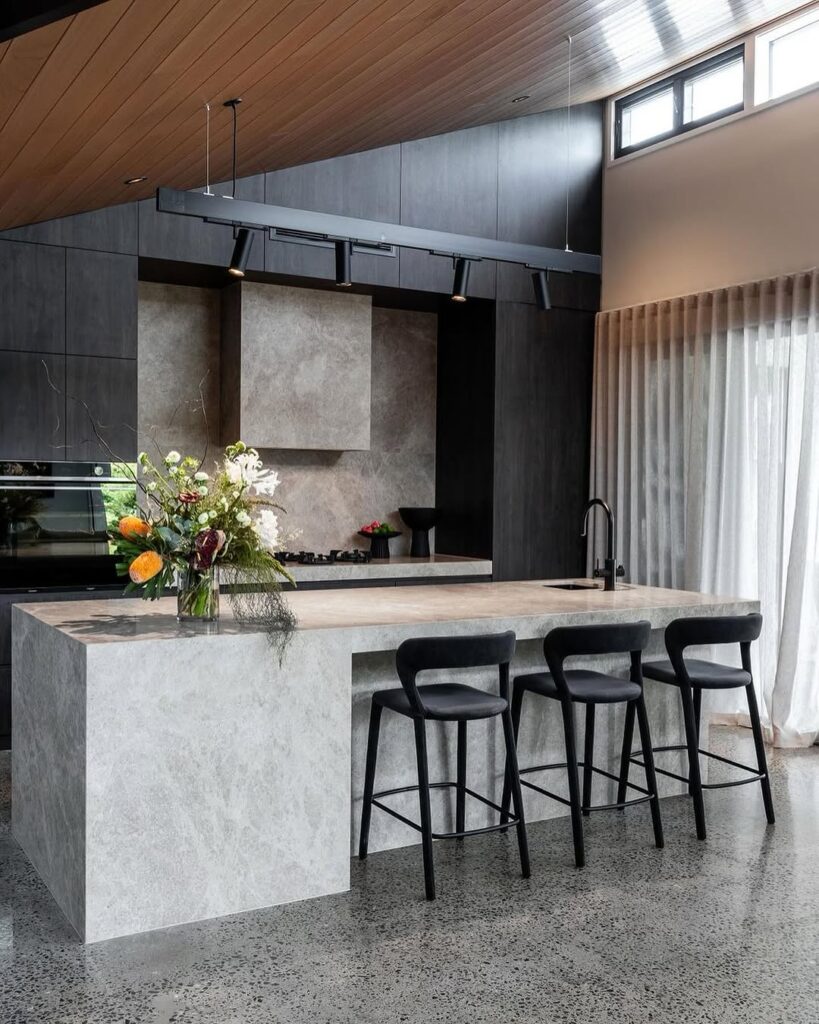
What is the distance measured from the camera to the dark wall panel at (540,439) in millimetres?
6875

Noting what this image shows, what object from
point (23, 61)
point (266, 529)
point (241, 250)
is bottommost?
point (266, 529)

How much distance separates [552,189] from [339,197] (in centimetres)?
165

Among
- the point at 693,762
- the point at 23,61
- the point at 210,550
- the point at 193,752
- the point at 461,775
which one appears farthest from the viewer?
the point at 693,762

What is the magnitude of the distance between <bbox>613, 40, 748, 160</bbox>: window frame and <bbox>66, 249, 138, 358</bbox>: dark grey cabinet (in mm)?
3565

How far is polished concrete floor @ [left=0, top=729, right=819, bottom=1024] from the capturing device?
2.74 meters

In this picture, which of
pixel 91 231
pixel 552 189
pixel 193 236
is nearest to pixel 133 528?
pixel 91 231

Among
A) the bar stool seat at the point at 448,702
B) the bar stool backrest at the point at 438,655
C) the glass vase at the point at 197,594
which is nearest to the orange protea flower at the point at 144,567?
the glass vase at the point at 197,594

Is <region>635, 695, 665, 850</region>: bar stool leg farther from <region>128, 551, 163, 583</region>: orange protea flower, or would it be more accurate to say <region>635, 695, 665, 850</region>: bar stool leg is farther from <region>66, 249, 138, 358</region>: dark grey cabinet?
<region>66, 249, 138, 358</region>: dark grey cabinet

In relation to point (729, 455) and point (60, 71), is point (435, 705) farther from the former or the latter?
point (729, 455)

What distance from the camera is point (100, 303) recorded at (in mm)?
5652

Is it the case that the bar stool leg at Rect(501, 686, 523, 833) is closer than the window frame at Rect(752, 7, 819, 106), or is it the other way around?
the bar stool leg at Rect(501, 686, 523, 833)

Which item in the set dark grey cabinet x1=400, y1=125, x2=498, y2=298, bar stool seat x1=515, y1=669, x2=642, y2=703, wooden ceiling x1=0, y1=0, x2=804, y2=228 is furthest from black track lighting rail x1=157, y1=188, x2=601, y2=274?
dark grey cabinet x1=400, y1=125, x2=498, y2=298

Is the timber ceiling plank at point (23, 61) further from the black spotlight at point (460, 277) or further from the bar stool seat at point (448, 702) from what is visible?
the bar stool seat at point (448, 702)

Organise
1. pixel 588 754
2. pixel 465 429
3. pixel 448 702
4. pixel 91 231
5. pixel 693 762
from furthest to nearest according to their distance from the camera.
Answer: pixel 465 429 < pixel 91 231 < pixel 588 754 < pixel 693 762 < pixel 448 702
